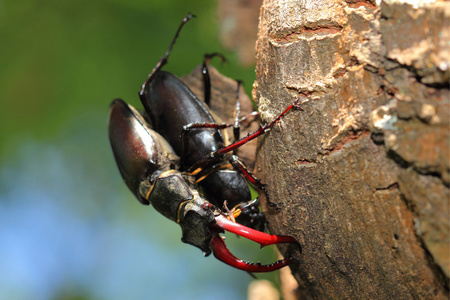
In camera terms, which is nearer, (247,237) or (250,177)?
(247,237)

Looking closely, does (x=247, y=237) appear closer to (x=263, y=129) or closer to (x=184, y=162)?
(x=263, y=129)

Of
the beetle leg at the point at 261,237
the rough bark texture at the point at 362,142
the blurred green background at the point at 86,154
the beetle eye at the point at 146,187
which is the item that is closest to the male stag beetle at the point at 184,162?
the beetle eye at the point at 146,187

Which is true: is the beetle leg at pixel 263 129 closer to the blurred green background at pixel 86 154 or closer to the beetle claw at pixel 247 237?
the beetle claw at pixel 247 237

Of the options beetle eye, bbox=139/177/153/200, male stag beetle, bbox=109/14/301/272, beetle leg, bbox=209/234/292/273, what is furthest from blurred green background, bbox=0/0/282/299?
beetle leg, bbox=209/234/292/273

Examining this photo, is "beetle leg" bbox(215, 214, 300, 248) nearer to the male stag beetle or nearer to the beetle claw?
the beetle claw

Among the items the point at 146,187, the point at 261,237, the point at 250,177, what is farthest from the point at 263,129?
the point at 146,187

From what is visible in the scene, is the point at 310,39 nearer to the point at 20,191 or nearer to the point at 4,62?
the point at 4,62
